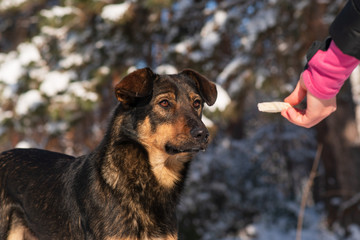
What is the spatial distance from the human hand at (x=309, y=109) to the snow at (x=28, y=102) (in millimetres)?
7765

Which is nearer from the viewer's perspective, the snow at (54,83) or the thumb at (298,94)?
the thumb at (298,94)

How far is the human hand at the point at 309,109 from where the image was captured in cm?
199

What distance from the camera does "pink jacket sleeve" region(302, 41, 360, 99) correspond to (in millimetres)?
1796

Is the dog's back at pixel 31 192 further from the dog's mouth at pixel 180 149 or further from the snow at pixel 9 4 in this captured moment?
the snow at pixel 9 4

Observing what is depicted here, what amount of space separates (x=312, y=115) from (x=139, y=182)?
1.89 m

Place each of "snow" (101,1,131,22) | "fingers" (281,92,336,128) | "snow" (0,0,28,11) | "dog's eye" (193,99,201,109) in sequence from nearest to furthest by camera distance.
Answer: "fingers" (281,92,336,128) < "dog's eye" (193,99,201,109) < "snow" (101,1,131,22) < "snow" (0,0,28,11)

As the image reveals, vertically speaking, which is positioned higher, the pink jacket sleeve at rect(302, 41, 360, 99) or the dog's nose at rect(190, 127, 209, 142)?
the pink jacket sleeve at rect(302, 41, 360, 99)

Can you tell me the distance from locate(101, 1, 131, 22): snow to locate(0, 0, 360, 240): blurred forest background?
21mm

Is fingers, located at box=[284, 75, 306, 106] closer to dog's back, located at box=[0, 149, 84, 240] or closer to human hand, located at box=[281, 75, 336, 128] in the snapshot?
human hand, located at box=[281, 75, 336, 128]

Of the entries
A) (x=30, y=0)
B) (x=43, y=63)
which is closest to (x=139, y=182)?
(x=43, y=63)

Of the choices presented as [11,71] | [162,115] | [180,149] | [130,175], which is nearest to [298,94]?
[180,149]

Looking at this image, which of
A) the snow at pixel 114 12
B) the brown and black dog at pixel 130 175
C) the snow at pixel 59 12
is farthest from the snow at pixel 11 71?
the brown and black dog at pixel 130 175

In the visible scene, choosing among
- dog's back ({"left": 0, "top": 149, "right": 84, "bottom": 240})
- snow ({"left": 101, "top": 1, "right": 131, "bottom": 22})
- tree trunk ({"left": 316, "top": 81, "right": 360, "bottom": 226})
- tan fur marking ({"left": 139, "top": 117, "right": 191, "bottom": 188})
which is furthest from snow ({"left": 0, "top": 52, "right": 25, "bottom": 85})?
tree trunk ({"left": 316, "top": 81, "right": 360, "bottom": 226})

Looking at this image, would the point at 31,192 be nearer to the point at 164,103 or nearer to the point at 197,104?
the point at 164,103
